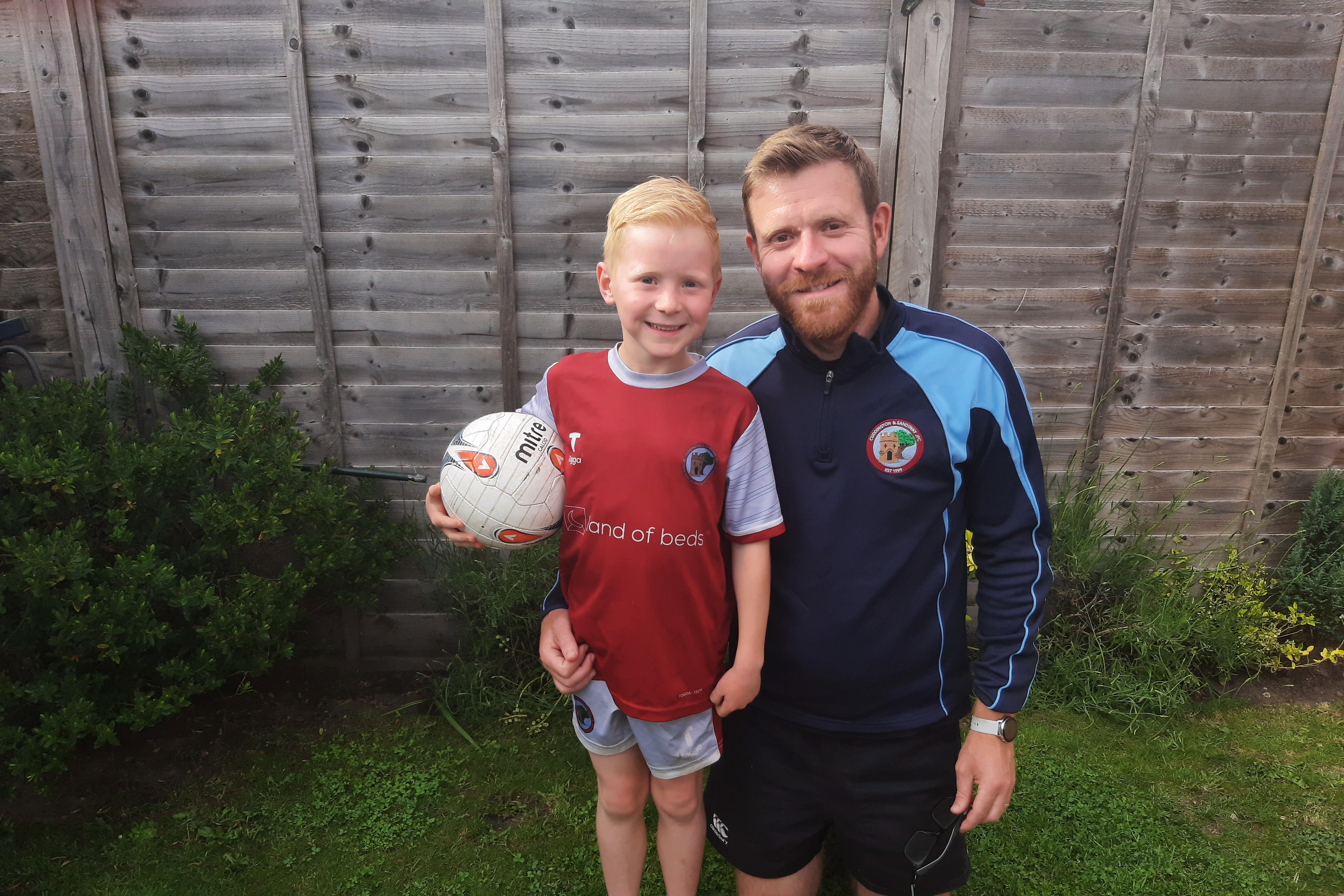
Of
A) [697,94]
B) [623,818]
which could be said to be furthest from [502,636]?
[697,94]

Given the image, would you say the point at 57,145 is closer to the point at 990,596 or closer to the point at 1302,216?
the point at 990,596

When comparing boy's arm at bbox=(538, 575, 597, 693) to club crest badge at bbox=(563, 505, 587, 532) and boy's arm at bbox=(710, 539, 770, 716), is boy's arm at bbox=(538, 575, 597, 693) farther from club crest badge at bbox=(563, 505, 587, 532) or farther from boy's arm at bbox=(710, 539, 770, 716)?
boy's arm at bbox=(710, 539, 770, 716)

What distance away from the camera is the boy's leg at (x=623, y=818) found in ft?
6.97

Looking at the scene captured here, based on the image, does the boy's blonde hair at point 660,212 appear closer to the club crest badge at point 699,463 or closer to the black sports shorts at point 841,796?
the club crest badge at point 699,463

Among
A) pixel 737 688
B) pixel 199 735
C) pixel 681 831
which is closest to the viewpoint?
pixel 737 688

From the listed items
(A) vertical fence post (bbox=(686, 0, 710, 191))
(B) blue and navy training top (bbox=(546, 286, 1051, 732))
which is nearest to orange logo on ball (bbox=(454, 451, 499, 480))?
(B) blue and navy training top (bbox=(546, 286, 1051, 732))

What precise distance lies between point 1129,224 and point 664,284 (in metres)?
3.20

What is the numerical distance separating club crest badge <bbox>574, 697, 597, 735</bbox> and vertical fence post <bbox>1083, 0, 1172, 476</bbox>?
10.7 ft

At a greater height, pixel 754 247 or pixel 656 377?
pixel 754 247

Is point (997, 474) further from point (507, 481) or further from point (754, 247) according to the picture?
point (507, 481)

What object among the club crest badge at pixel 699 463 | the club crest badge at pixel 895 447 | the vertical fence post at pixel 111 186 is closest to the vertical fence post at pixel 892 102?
the club crest badge at pixel 895 447

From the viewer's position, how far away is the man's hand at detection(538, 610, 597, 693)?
1.98 meters

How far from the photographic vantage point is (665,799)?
2.09 meters

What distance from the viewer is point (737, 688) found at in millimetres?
1915
